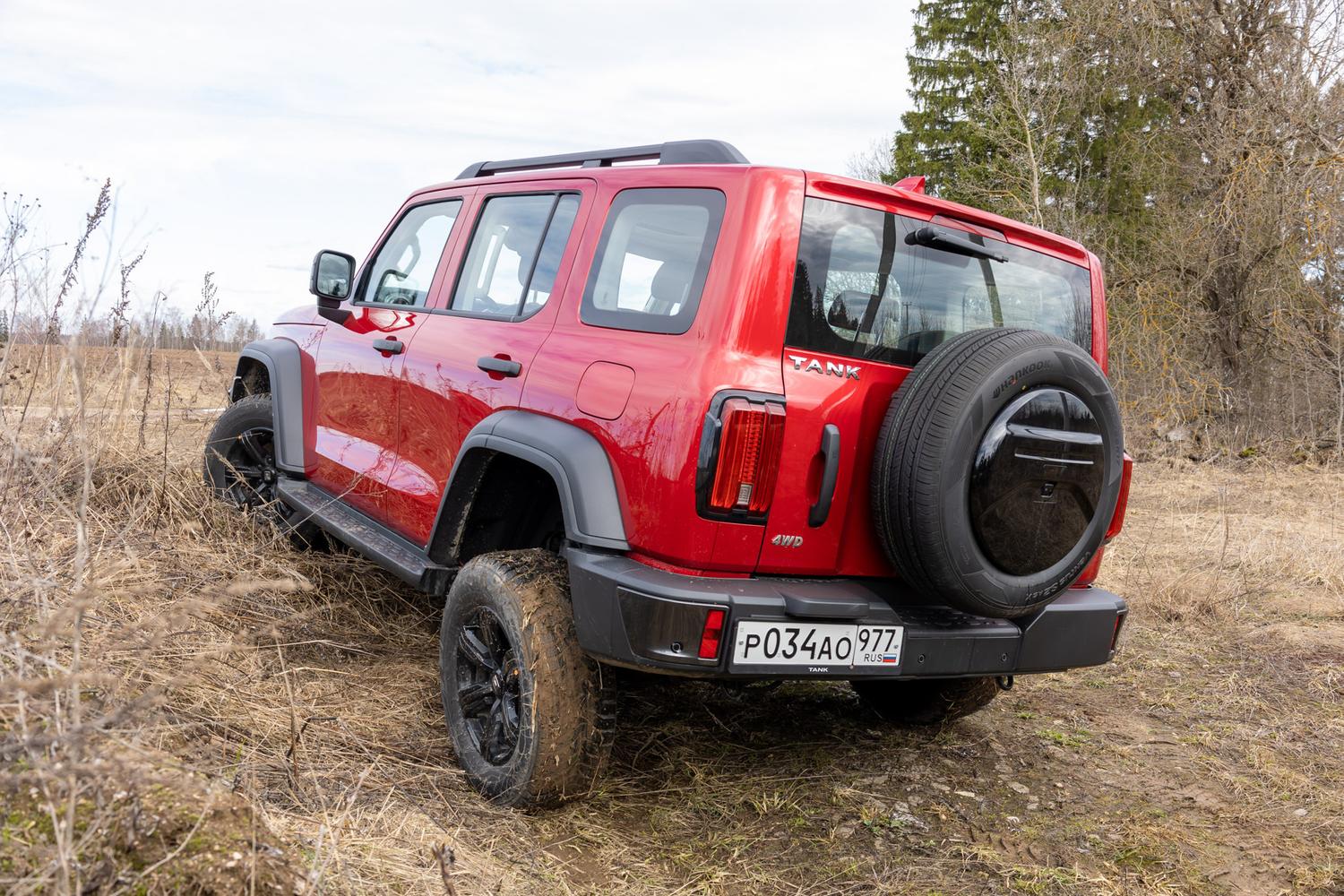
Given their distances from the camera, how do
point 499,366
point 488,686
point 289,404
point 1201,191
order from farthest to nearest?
point 1201,191 < point 289,404 < point 499,366 < point 488,686

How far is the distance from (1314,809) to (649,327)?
262 centimetres

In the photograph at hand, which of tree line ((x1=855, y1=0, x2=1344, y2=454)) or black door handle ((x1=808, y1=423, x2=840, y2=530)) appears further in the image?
tree line ((x1=855, y1=0, x2=1344, y2=454))

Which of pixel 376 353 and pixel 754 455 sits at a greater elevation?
pixel 376 353

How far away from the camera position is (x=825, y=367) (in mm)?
2627

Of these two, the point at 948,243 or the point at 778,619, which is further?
the point at 948,243

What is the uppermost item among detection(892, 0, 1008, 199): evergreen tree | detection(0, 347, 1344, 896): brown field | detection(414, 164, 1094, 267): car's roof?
detection(892, 0, 1008, 199): evergreen tree

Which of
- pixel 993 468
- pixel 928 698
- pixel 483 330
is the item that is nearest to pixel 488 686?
pixel 483 330

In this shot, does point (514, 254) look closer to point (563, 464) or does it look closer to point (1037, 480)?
point (563, 464)

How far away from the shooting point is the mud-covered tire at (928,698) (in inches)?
145

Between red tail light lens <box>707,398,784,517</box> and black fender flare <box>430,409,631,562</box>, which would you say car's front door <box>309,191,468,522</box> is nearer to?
black fender flare <box>430,409,631,562</box>

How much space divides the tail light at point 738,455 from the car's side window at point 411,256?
1.90m

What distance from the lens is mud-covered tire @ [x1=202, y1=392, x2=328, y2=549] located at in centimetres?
502

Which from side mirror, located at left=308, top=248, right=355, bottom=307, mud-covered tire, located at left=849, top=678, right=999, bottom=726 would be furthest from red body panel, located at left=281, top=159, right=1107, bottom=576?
side mirror, located at left=308, top=248, right=355, bottom=307

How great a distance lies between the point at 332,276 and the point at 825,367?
8.79 feet
